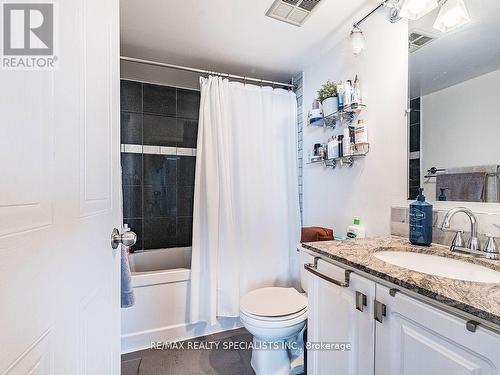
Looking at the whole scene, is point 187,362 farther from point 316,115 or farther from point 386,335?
point 316,115

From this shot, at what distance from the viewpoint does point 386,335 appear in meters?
0.85

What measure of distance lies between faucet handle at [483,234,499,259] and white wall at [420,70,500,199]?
313 millimetres

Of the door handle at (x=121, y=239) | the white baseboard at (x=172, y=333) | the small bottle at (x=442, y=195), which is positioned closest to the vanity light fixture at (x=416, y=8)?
the small bottle at (x=442, y=195)

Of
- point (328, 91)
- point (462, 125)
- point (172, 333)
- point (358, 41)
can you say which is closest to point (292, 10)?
point (358, 41)

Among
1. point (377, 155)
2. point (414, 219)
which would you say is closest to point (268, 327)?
point (414, 219)

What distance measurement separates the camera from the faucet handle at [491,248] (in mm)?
974

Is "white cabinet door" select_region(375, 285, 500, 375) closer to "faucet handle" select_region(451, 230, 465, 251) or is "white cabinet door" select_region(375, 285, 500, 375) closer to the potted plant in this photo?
"faucet handle" select_region(451, 230, 465, 251)

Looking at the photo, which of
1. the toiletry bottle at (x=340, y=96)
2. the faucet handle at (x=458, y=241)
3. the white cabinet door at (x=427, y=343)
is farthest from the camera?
the toiletry bottle at (x=340, y=96)

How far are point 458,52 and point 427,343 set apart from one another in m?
1.26

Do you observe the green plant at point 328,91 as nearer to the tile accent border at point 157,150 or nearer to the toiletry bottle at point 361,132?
the toiletry bottle at point 361,132

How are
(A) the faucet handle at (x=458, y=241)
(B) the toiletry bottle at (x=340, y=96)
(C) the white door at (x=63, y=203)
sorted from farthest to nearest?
1. (B) the toiletry bottle at (x=340, y=96)
2. (A) the faucet handle at (x=458, y=241)
3. (C) the white door at (x=63, y=203)

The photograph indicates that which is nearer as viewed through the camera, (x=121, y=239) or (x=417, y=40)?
(x=121, y=239)

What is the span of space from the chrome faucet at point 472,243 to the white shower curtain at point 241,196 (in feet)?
4.35
